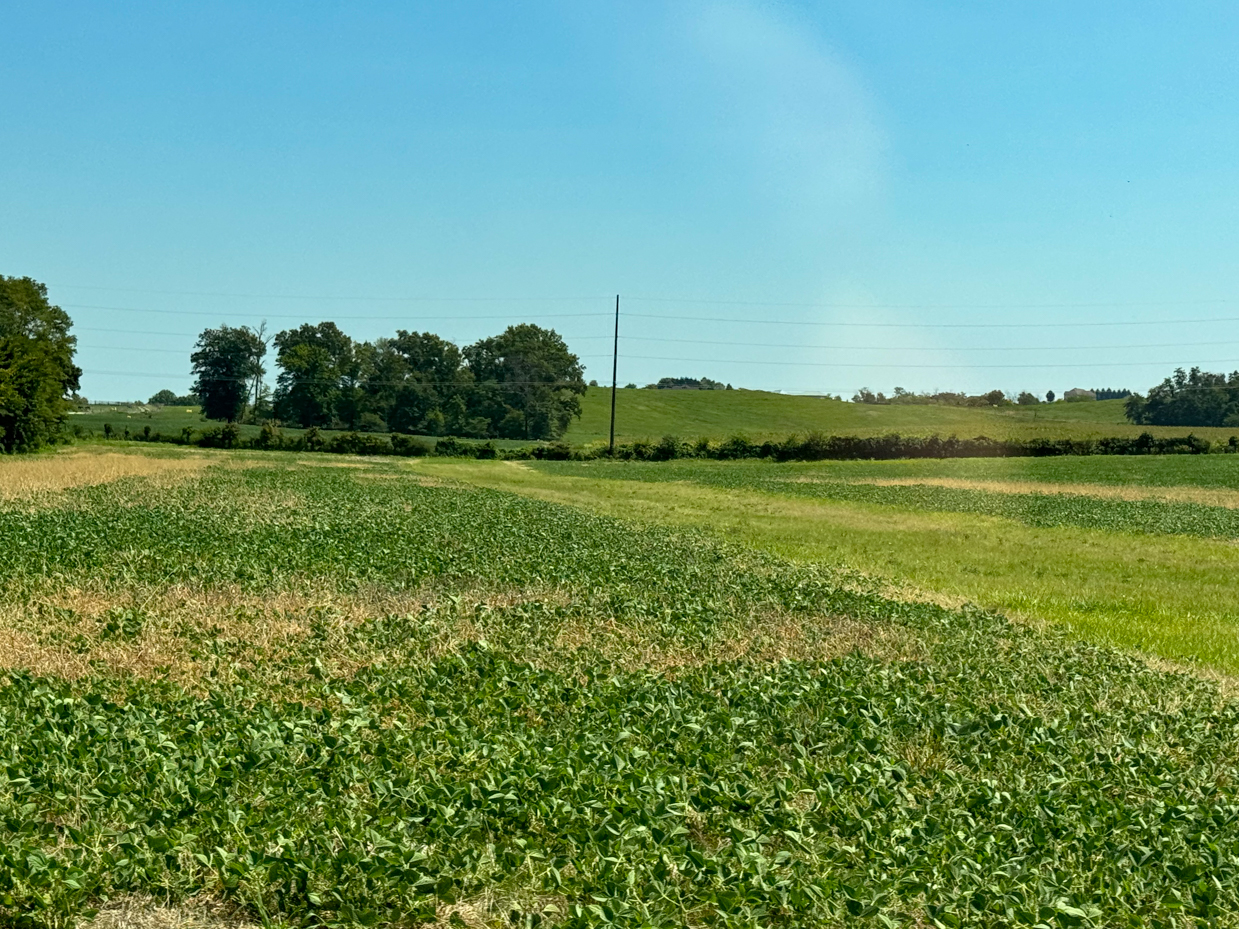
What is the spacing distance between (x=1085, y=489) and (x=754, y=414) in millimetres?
97882

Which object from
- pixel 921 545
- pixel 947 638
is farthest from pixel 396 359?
pixel 947 638

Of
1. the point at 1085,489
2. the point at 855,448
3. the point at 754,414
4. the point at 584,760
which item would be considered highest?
the point at 754,414

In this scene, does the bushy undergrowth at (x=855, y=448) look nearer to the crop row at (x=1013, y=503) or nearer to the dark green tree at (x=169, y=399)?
the crop row at (x=1013, y=503)

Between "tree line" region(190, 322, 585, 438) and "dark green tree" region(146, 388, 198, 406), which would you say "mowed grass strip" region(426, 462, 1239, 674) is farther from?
"dark green tree" region(146, 388, 198, 406)

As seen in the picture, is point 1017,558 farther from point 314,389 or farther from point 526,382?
point 314,389

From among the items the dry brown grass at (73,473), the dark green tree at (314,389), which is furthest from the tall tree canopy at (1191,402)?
the dry brown grass at (73,473)

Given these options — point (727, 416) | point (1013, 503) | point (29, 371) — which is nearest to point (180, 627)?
point (1013, 503)

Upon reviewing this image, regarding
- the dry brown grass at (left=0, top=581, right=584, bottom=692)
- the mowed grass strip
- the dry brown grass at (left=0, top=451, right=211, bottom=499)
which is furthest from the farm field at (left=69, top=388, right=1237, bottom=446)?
the dry brown grass at (left=0, top=581, right=584, bottom=692)

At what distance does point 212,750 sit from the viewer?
7.33 meters

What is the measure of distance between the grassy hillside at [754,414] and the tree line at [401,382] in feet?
23.5

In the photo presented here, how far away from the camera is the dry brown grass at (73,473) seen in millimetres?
36719

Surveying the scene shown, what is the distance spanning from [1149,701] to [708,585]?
8018 mm

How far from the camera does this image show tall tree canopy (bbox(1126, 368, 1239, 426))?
115 metres

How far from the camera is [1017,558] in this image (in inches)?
933
